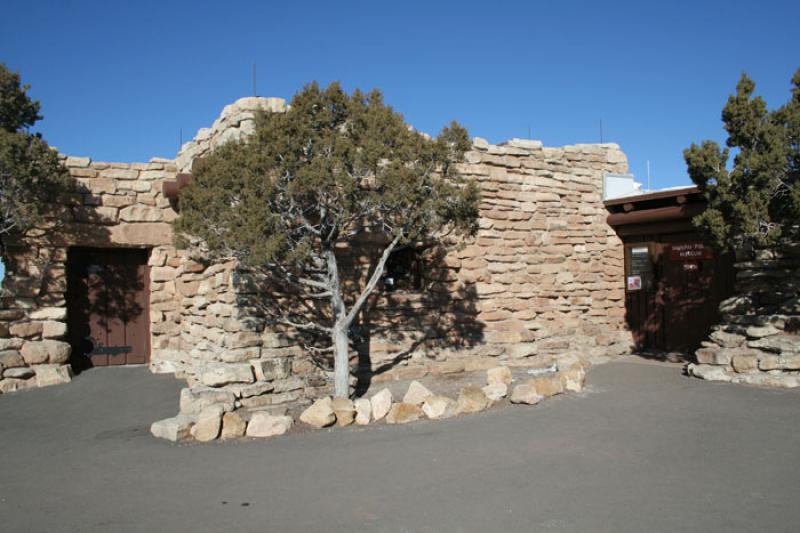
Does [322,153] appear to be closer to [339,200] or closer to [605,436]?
[339,200]

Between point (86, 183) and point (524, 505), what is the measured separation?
8.42m

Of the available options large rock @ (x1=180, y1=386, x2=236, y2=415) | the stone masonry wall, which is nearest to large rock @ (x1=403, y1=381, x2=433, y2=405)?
large rock @ (x1=180, y1=386, x2=236, y2=415)

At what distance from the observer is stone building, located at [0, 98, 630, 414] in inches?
326

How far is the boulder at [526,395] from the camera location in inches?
295

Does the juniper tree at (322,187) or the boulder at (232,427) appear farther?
the juniper tree at (322,187)

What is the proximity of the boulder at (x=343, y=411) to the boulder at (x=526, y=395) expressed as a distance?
1958mm

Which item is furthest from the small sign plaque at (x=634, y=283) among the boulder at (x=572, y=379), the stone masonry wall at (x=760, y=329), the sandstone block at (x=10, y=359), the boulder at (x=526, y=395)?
the sandstone block at (x=10, y=359)

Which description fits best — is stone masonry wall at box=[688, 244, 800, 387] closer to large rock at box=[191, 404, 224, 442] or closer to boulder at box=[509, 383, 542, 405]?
boulder at box=[509, 383, 542, 405]

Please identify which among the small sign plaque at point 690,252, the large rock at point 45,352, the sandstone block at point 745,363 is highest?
the small sign plaque at point 690,252

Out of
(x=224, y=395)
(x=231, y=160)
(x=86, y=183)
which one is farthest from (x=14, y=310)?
(x=231, y=160)

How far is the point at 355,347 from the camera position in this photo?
8.86m

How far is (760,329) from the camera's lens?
8484 mm

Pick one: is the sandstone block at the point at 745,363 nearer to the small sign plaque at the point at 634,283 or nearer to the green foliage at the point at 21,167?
the small sign plaque at the point at 634,283

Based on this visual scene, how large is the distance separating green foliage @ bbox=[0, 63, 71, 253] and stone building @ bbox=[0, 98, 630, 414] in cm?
56
